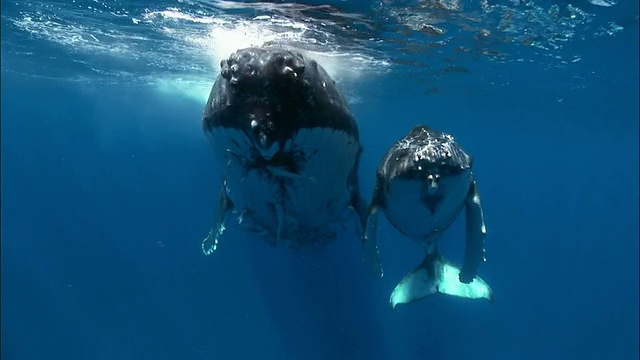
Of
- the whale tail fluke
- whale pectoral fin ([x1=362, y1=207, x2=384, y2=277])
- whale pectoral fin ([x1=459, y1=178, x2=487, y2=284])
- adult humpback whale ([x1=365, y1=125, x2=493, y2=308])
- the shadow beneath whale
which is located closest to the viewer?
adult humpback whale ([x1=365, y1=125, x2=493, y2=308])

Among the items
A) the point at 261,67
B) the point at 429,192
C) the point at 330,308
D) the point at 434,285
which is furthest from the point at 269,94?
the point at 330,308

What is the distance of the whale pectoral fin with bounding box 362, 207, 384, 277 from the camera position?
9.80m

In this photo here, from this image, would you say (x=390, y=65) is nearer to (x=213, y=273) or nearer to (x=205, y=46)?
(x=205, y=46)

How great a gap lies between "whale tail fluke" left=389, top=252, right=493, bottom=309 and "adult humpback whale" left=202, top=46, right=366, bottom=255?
2.67 meters

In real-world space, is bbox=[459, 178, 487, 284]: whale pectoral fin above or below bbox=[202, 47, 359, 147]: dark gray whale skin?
below

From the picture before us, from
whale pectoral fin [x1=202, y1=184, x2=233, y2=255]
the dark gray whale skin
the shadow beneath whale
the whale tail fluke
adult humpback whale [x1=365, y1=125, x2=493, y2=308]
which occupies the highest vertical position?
the dark gray whale skin

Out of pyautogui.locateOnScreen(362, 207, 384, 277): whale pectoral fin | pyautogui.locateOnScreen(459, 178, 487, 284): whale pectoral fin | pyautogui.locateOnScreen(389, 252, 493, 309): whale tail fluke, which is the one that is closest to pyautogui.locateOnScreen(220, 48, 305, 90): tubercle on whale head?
pyautogui.locateOnScreen(362, 207, 384, 277): whale pectoral fin

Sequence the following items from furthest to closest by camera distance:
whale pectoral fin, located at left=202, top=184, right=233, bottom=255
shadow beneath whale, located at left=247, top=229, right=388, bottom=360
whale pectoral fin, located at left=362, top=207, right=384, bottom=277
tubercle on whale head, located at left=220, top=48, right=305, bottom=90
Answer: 1. shadow beneath whale, located at left=247, top=229, right=388, bottom=360
2. whale pectoral fin, located at left=202, top=184, right=233, bottom=255
3. whale pectoral fin, located at left=362, top=207, right=384, bottom=277
4. tubercle on whale head, located at left=220, top=48, right=305, bottom=90

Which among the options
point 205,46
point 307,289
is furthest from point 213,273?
point 205,46

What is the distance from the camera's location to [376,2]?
1296 centimetres

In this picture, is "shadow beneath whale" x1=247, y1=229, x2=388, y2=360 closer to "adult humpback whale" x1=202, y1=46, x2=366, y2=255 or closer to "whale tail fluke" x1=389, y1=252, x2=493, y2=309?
"whale tail fluke" x1=389, y1=252, x2=493, y2=309

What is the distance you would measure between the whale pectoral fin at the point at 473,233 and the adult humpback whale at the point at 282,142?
7.41 ft

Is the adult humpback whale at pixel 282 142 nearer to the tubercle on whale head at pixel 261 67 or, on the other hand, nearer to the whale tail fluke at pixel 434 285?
the tubercle on whale head at pixel 261 67

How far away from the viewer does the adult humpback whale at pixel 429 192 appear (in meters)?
8.42
